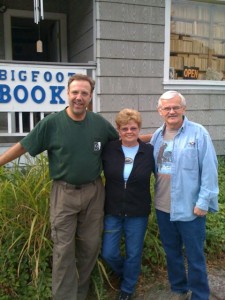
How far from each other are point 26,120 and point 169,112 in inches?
166

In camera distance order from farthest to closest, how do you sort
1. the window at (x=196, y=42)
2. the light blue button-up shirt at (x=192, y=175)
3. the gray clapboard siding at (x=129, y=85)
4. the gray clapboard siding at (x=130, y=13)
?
the window at (x=196, y=42) → the gray clapboard siding at (x=129, y=85) → the gray clapboard siding at (x=130, y=13) → the light blue button-up shirt at (x=192, y=175)

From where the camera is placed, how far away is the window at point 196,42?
5.71 m

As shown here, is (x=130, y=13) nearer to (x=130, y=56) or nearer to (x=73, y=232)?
(x=130, y=56)

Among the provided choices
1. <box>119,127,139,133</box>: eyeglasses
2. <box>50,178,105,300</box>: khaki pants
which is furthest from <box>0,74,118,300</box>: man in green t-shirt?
<box>119,127,139,133</box>: eyeglasses

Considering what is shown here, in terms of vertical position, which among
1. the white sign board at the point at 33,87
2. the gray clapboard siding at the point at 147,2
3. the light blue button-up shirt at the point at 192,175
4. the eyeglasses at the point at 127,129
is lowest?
the light blue button-up shirt at the point at 192,175

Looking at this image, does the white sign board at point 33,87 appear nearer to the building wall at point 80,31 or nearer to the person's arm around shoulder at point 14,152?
the building wall at point 80,31

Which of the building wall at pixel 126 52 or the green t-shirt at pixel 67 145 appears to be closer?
the green t-shirt at pixel 67 145

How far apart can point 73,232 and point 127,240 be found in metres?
0.44

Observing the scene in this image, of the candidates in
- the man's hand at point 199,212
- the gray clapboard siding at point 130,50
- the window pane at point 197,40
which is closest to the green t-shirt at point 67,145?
the man's hand at point 199,212

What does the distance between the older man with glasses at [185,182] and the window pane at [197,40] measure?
136 inches

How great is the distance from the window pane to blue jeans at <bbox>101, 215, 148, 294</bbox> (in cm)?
366

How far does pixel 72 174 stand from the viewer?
246 cm

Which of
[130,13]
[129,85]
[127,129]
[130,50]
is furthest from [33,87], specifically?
[127,129]

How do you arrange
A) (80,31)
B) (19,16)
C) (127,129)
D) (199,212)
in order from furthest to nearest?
(19,16), (80,31), (127,129), (199,212)
